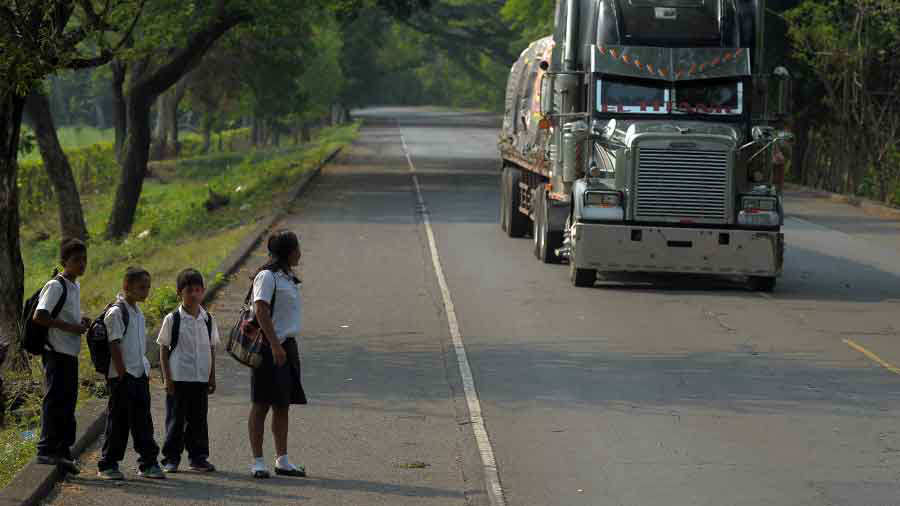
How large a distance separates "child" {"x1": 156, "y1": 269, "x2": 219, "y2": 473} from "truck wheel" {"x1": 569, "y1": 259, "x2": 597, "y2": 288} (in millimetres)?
9911

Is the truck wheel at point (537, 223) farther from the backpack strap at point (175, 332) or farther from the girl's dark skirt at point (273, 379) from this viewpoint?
the backpack strap at point (175, 332)

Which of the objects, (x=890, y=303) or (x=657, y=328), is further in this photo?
(x=890, y=303)

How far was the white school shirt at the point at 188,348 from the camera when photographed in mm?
8945

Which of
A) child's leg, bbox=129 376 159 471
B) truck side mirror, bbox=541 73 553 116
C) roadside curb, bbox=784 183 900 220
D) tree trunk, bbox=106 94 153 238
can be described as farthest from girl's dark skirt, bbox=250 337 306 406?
tree trunk, bbox=106 94 153 238

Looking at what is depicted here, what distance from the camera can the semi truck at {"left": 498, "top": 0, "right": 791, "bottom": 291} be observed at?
18109 mm

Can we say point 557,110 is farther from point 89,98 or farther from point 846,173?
point 89,98

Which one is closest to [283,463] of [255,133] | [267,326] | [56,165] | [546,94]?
[267,326]

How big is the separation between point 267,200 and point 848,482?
2641cm

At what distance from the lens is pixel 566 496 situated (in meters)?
8.82

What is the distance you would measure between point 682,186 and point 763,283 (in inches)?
71.1

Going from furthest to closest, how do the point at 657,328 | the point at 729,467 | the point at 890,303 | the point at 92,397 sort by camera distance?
the point at 890,303
the point at 657,328
the point at 92,397
the point at 729,467

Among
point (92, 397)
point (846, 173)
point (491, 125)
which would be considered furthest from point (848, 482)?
point (491, 125)

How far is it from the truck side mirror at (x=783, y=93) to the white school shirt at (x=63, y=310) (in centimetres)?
1169

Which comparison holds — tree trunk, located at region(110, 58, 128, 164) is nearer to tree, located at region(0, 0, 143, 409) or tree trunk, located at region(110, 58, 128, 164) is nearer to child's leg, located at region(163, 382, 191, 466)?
tree, located at region(0, 0, 143, 409)
